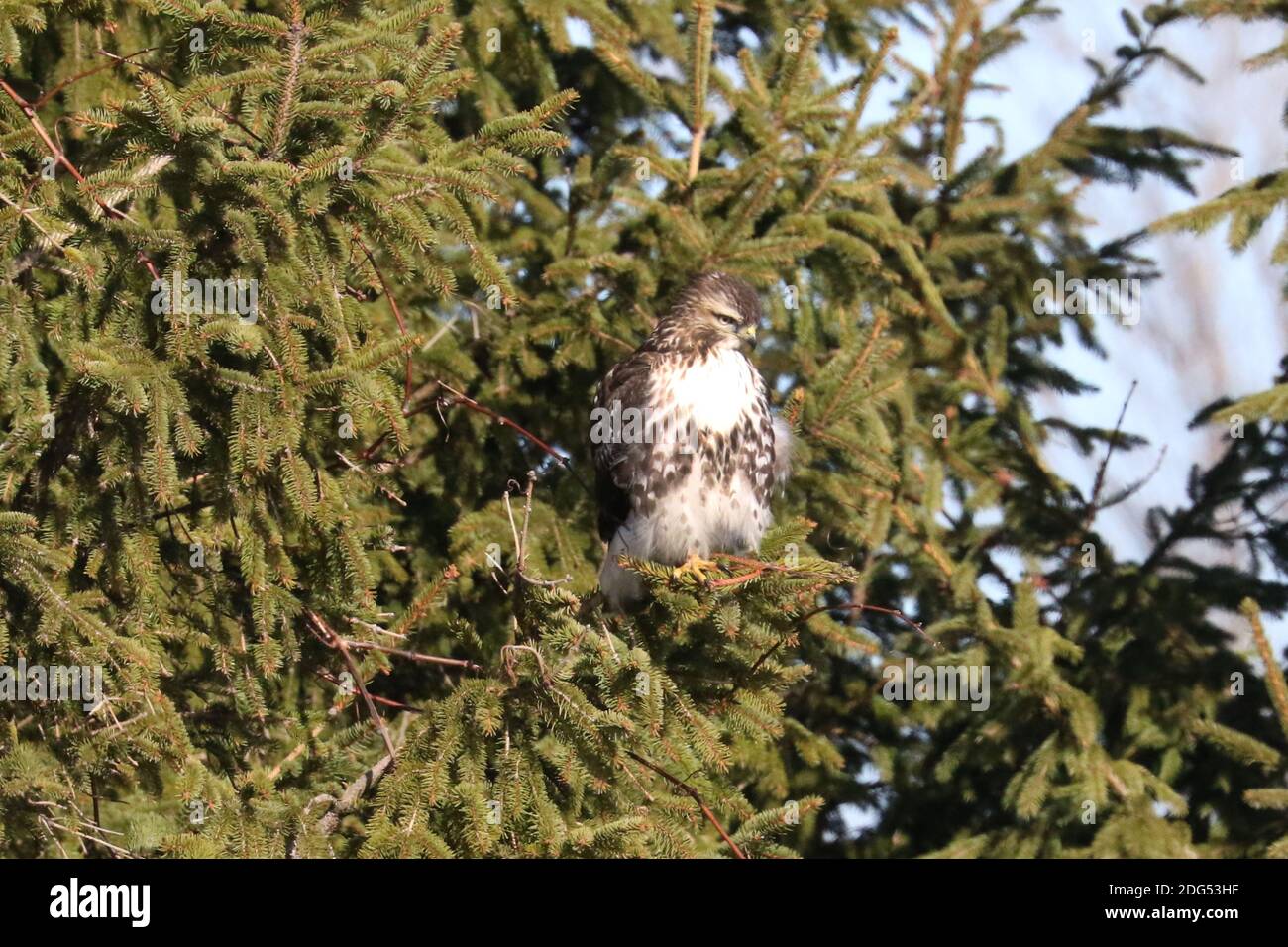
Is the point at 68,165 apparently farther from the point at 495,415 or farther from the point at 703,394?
the point at 703,394

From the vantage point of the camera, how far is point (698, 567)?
5.25 m

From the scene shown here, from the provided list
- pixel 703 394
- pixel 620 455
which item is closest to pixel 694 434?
pixel 703 394

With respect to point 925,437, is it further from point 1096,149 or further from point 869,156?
point 1096,149

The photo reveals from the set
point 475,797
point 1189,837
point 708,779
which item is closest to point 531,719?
point 475,797

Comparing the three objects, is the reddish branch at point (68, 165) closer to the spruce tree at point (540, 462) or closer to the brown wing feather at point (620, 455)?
the spruce tree at point (540, 462)

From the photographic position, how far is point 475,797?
13.5 ft

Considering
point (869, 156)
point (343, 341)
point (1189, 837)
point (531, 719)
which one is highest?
point (869, 156)

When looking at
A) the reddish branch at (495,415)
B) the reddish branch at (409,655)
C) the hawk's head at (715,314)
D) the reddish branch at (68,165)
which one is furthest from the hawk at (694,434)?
the reddish branch at (68,165)

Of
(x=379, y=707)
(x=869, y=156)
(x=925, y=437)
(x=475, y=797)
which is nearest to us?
(x=475, y=797)

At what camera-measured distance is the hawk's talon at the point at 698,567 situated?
15.1ft

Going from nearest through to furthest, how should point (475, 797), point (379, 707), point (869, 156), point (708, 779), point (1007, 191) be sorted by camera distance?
point (475, 797) → point (708, 779) → point (379, 707) → point (869, 156) → point (1007, 191)

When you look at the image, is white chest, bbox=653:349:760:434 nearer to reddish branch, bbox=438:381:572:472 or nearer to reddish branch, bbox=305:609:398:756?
reddish branch, bbox=438:381:572:472

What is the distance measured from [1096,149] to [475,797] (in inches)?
191

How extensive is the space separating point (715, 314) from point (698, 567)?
1.00m
